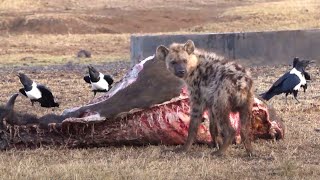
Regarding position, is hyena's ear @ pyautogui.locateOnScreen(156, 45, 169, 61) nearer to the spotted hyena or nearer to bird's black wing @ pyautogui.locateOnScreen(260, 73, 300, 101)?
the spotted hyena

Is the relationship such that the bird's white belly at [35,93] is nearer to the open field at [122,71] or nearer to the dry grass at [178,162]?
the open field at [122,71]

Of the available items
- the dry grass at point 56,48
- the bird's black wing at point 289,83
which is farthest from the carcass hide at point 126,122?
the dry grass at point 56,48

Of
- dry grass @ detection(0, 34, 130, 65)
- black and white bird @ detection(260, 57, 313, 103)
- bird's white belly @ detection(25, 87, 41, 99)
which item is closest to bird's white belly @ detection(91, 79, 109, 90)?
bird's white belly @ detection(25, 87, 41, 99)

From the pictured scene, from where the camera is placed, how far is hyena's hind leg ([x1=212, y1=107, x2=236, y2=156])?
26.9ft

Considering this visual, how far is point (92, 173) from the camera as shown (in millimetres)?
7230

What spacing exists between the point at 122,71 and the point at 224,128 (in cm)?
1048

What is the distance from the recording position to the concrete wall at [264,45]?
1809 cm

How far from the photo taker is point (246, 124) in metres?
8.34

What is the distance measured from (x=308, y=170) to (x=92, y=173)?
5.81 feet

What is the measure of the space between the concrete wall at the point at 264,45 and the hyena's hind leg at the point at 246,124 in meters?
9.76

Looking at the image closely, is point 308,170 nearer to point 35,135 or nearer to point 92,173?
point 92,173

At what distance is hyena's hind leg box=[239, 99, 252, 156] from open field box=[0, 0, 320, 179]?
0.50ft

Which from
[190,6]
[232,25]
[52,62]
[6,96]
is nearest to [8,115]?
[6,96]

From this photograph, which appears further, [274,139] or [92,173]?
[274,139]
